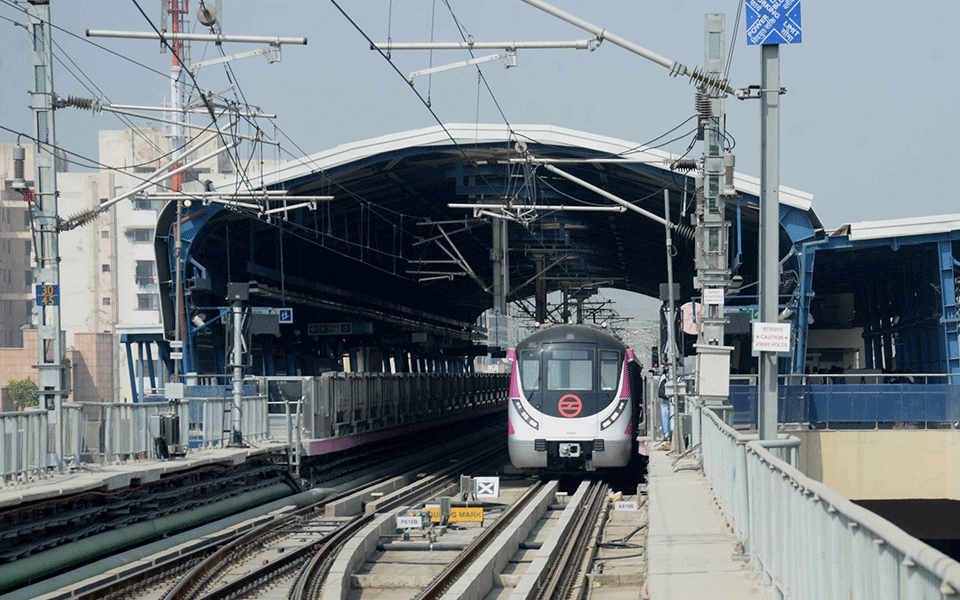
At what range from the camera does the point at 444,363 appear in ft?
245

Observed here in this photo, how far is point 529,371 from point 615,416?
2030 mm

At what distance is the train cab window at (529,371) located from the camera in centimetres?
2406

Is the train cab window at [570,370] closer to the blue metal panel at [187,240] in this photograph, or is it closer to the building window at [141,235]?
the blue metal panel at [187,240]

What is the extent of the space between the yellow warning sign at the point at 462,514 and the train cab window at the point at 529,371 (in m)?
5.06

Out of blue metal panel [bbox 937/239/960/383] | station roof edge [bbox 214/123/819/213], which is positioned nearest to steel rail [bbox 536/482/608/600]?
station roof edge [bbox 214/123/819/213]

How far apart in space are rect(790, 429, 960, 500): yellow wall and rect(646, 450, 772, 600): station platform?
23.6 feet

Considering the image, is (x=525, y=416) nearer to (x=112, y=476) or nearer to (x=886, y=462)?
(x=886, y=462)

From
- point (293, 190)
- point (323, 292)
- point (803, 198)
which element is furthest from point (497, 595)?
point (323, 292)

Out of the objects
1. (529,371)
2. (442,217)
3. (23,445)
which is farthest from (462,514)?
(442,217)

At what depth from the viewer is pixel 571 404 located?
23.7 metres

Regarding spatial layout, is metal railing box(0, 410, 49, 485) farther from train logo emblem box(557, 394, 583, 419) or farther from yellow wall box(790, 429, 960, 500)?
yellow wall box(790, 429, 960, 500)

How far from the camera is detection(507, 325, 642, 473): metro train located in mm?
23484

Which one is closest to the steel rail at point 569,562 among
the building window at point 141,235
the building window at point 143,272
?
the building window at point 143,272

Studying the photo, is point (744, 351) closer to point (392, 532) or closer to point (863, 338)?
point (863, 338)
